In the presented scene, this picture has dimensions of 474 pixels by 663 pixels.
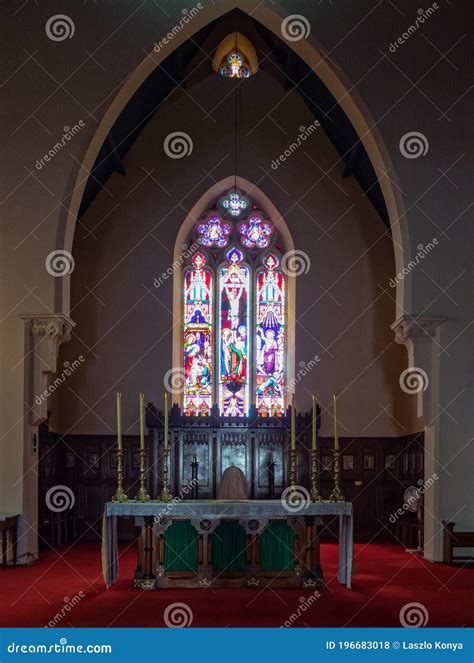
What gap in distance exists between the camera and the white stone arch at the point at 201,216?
16297 millimetres

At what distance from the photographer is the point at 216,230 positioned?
55.6 feet

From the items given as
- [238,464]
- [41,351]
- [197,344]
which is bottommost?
[238,464]

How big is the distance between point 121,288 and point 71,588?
7.47 meters

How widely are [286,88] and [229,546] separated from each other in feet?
32.3
